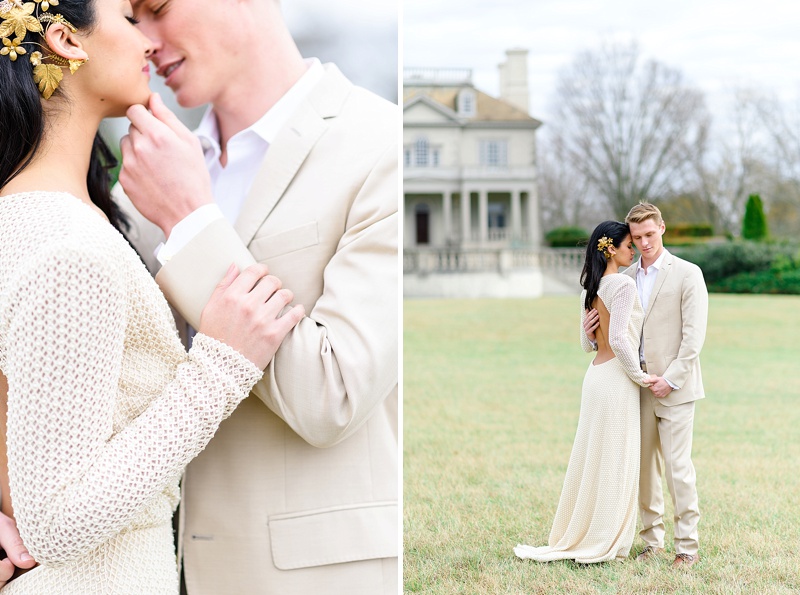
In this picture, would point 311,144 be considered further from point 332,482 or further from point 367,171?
point 332,482

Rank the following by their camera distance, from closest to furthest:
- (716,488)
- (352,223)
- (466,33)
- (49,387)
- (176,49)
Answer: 1. (49,387)
2. (352,223)
3. (176,49)
4. (716,488)
5. (466,33)

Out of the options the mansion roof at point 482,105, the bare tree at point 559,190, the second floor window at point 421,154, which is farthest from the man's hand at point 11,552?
the second floor window at point 421,154

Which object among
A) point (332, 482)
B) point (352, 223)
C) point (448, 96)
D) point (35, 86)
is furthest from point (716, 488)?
point (448, 96)

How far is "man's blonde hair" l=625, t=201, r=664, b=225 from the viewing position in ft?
8.24

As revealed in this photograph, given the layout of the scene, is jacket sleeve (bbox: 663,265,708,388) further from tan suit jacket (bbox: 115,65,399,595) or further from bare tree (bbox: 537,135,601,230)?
tan suit jacket (bbox: 115,65,399,595)

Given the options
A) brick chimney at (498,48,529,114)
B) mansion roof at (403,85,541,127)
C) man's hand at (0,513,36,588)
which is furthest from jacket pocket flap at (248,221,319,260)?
brick chimney at (498,48,529,114)

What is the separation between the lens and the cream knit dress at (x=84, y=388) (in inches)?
55.6

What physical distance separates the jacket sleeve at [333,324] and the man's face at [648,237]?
104 cm

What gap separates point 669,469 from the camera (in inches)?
105

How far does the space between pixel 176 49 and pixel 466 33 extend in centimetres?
710

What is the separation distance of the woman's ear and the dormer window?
521 cm

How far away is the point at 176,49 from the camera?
1.99 metres

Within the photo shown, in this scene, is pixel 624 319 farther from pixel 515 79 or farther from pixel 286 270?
Answer: pixel 515 79

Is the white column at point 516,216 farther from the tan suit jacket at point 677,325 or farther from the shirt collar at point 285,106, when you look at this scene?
the shirt collar at point 285,106
